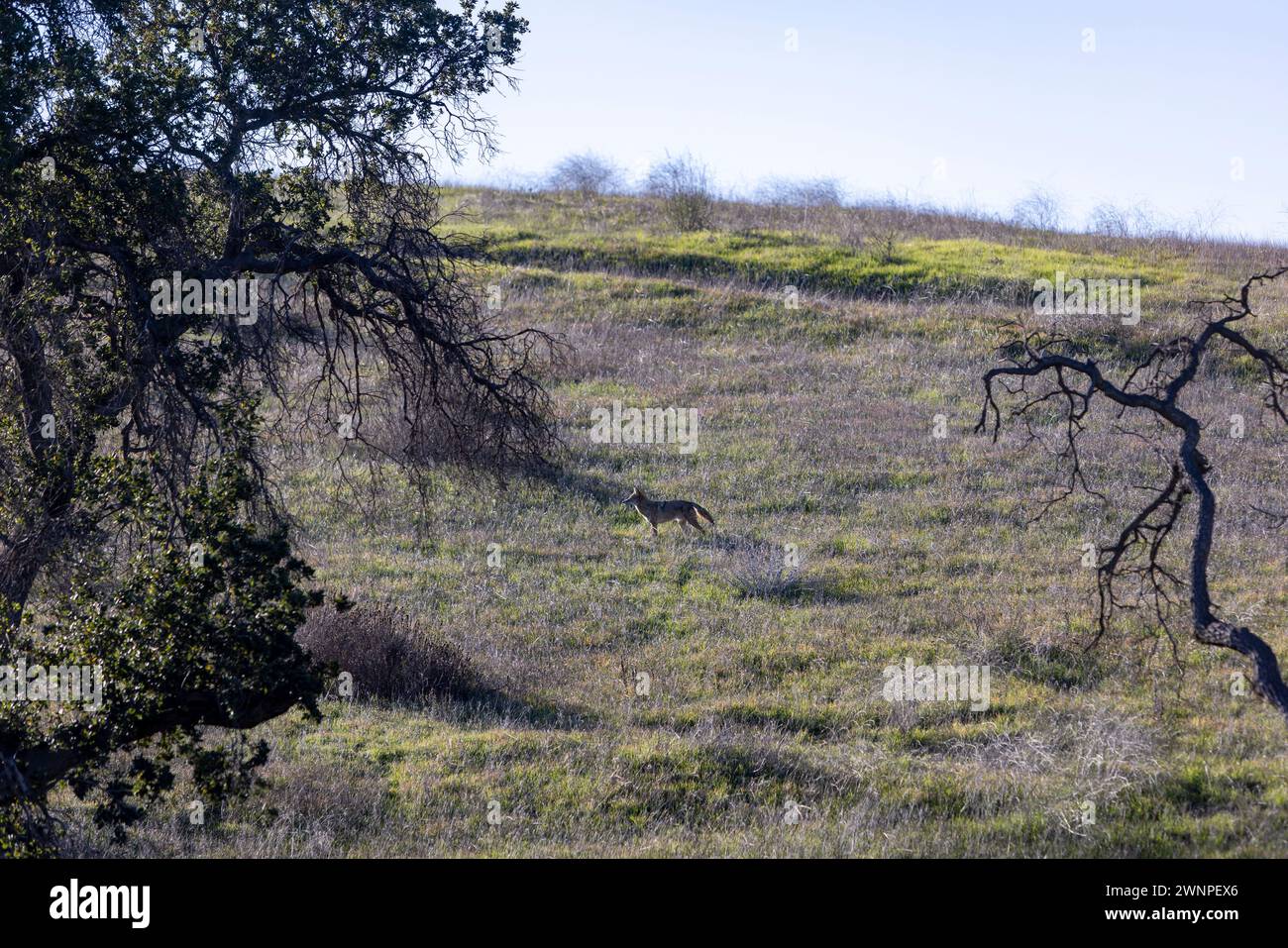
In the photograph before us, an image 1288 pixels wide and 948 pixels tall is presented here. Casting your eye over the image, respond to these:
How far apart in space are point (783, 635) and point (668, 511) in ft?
12.0

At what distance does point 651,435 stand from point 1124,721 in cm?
1231

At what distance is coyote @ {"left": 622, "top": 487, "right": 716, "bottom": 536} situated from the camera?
16.4m

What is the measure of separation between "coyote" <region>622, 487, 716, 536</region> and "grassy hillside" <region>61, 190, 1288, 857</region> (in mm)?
296

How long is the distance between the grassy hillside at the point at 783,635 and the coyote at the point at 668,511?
296 mm

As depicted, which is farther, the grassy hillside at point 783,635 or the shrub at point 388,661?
the shrub at point 388,661

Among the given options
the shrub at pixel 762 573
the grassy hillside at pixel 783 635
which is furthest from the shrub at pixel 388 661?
the shrub at pixel 762 573

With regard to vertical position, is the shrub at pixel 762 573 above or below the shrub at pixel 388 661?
above

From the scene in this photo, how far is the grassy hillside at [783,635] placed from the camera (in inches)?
345

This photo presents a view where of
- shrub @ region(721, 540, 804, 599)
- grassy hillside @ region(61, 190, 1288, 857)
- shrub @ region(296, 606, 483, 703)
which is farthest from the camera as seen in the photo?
shrub @ region(721, 540, 804, 599)

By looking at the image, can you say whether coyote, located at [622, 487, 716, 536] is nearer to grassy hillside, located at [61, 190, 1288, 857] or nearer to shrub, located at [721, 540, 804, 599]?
grassy hillside, located at [61, 190, 1288, 857]

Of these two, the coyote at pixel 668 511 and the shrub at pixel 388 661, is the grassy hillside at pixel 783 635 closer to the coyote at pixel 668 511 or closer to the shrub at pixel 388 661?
the shrub at pixel 388 661

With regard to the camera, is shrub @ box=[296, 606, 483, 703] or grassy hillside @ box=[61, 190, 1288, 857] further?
shrub @ box=[296, 606, 483, 703]

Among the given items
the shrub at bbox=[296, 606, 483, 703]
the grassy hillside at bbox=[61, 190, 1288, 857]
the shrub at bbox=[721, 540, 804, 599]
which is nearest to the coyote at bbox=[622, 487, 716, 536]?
the grassy hillside at bbox=[61, 190, 1288, 857]
